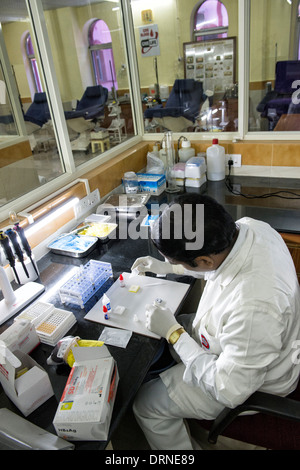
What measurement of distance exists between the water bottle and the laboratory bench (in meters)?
0.13

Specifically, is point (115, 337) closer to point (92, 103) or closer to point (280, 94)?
point (280, 94)

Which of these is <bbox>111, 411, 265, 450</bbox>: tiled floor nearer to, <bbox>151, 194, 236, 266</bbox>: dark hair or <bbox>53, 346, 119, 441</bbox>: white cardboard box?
<bbox>53, 346, 119, 441</bbox>: white cardboard box

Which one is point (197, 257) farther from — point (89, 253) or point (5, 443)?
point (89, 253)

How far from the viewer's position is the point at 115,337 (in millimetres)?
1067

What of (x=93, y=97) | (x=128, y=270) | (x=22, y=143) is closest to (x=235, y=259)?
(x=128, y=270)

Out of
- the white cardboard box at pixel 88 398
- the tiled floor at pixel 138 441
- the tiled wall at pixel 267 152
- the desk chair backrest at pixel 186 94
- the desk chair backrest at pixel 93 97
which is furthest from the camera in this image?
the desk chair backrest at pixel 93 97

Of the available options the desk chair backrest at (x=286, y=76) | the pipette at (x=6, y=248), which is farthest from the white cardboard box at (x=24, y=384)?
the desk chair backrest at (x=286, y=76)

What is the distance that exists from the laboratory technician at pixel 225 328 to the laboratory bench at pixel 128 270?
13 cm

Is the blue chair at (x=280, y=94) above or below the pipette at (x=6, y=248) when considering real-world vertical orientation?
above

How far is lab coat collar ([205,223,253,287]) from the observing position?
0.95 meters

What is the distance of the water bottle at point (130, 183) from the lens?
2.07 meters

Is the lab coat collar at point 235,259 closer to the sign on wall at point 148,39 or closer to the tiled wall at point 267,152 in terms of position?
the tiled wall at point 267,152

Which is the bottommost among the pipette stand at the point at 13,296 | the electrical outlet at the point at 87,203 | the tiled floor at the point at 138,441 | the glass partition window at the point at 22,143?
the tiled floor at the point at 138,441
